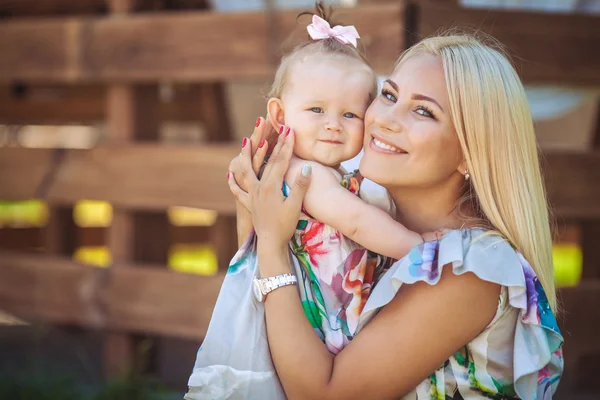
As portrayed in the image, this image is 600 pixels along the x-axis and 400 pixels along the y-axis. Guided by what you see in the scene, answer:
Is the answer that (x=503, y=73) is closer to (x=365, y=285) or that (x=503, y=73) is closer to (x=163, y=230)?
(x=365, y=285)

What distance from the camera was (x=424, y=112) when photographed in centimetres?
185

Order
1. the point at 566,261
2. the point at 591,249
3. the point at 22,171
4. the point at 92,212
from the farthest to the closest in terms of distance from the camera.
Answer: the point at 92,212, the point at 566,261, the point at 591,249, the point at 22,171

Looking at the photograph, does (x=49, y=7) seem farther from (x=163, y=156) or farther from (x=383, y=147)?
(x=383, y=147)

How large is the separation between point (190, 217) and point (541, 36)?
644 centimetres

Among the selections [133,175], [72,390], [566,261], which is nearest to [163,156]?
[133,175]

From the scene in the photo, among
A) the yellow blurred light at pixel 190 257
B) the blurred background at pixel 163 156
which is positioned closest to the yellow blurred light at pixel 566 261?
the blurred background at pixel 163 156

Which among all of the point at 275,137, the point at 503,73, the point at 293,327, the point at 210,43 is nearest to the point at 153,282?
the point at 210,43

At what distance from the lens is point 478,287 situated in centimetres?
170

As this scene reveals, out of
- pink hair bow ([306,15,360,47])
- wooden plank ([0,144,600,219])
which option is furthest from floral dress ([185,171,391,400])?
wooden plank ([0,144,600,219])

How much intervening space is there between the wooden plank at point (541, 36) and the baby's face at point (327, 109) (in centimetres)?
131

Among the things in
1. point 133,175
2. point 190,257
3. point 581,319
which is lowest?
point 190,257

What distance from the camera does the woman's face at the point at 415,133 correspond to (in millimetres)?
1825

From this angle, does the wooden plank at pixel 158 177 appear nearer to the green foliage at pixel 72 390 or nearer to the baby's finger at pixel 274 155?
the green foliage at pixel 72 390

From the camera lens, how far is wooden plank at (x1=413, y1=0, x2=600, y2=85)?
3.25m
